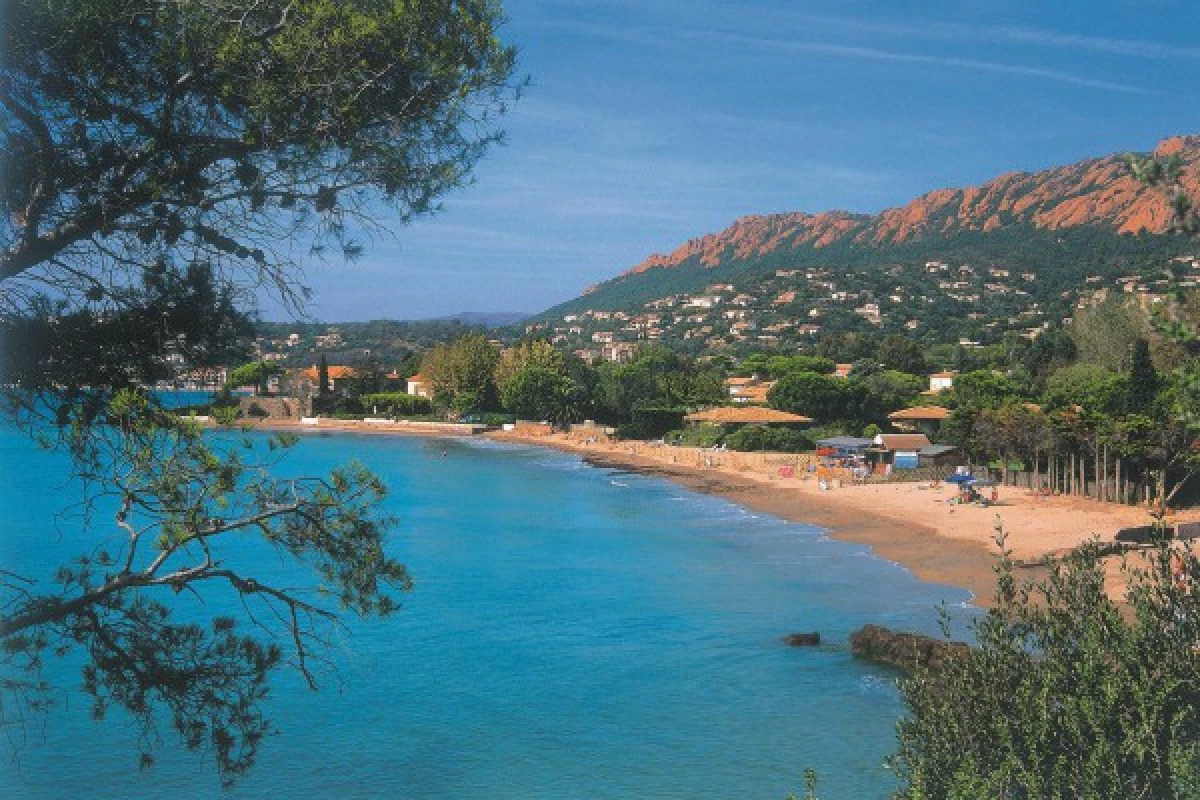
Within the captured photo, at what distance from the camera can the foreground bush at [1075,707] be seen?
6516 mm

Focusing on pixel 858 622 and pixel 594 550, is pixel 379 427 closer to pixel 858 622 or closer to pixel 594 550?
pixel 594 550

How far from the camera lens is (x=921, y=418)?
56.2 meters

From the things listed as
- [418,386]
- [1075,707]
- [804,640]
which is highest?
[418,386]

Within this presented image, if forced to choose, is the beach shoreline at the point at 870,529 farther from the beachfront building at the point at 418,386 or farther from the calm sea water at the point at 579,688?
the beachfront building at the point at 418,386

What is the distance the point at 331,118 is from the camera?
5250 mm

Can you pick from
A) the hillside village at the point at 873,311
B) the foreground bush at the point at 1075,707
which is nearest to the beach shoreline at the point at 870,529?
the foreground bush at the point at 1075,707

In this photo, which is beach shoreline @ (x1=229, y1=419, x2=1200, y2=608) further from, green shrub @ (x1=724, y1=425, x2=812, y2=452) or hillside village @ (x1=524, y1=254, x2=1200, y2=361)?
hillside village @ (x1=524, y1=254, x2=1200, y2=361)

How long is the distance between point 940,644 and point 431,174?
14029 millimetres

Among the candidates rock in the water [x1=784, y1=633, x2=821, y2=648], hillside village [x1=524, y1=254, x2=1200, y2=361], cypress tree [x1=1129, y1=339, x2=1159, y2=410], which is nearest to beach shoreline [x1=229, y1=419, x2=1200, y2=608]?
rock in the water [x1=784, y1=633, x2=821, y2=648]

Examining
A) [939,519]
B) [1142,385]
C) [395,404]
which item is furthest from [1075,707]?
[395,404]

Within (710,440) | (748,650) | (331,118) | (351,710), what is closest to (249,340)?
(331,118)

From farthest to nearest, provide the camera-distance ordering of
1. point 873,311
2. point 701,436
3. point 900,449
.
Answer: point 873,311 → point 701,436 → point 900,449

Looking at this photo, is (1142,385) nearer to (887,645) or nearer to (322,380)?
(887,645)

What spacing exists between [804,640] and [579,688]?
4620mm
